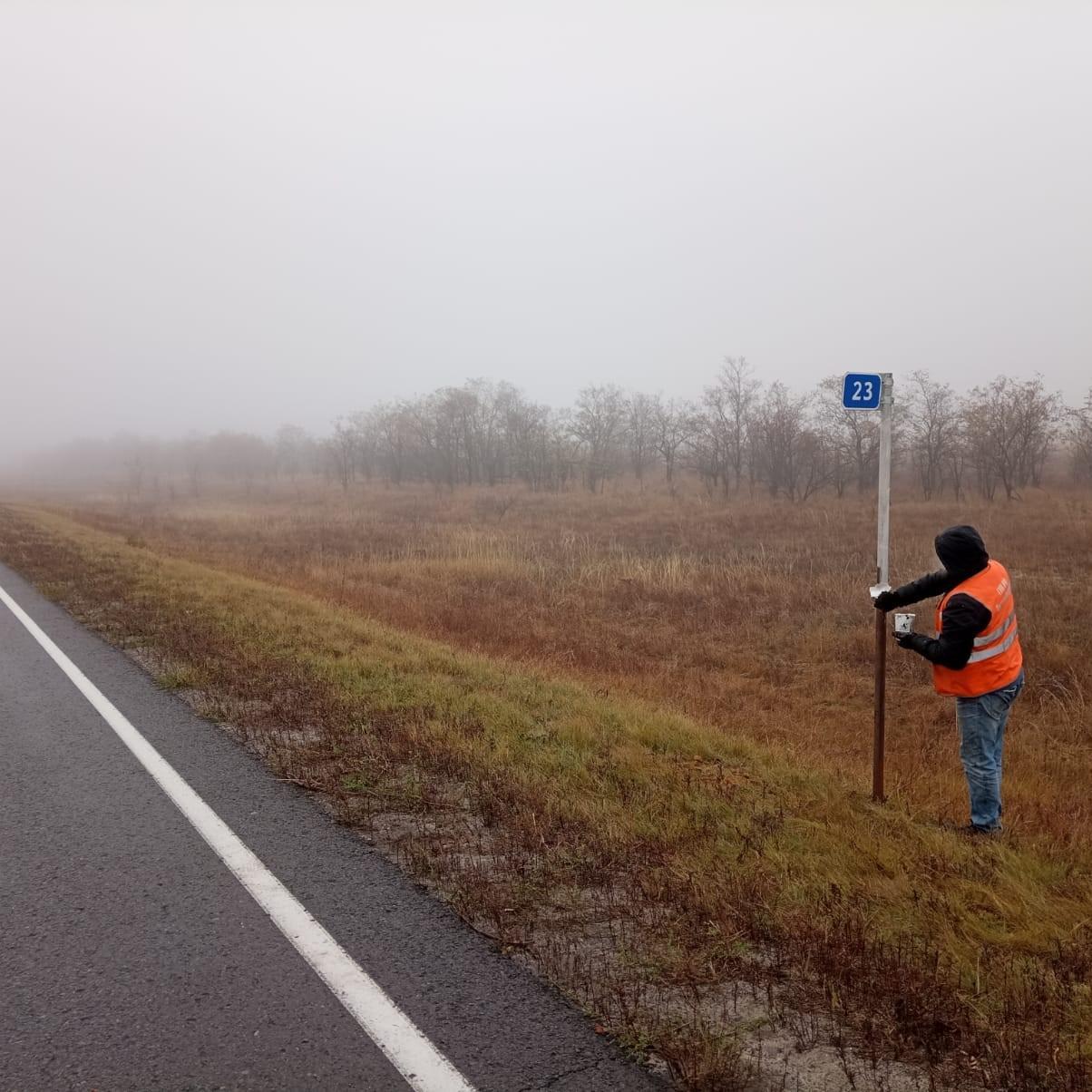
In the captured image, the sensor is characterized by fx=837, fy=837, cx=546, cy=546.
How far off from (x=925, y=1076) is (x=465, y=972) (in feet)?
5.23

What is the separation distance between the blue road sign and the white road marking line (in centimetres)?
447

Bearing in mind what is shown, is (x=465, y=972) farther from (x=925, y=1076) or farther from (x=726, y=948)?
(x=925, y=1076)

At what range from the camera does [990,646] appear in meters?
4.85

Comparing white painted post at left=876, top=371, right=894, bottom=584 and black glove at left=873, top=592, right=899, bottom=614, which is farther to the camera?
white painted post at left=876, top=371, right=894, bottom=584

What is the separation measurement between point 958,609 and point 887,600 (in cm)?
41

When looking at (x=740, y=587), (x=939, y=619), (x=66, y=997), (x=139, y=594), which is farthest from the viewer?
(x=740, y=587)

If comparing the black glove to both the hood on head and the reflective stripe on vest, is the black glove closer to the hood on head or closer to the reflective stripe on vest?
the hood on head

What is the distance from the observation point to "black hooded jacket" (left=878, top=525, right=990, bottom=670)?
4.75m

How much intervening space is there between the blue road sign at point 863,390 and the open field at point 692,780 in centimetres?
257

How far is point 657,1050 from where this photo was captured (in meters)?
2.72

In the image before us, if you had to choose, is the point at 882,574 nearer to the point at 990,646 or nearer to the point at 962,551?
the point at 962,551

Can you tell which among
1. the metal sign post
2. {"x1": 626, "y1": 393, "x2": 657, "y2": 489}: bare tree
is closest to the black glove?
the metal sign post

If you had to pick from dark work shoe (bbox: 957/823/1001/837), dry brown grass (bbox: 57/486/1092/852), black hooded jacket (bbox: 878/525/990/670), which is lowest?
dry brown grass (bbox: 57/486/1092/852)

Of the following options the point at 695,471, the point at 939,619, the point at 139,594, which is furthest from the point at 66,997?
the point at 695,471
